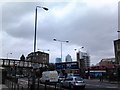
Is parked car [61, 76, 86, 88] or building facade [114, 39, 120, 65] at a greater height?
building facade [114, 39, 120, 65]

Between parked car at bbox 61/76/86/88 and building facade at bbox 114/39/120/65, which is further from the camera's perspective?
building facade at bbox 114/39/120/65

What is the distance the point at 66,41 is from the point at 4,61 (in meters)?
30.9

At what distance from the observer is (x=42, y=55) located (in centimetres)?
16925

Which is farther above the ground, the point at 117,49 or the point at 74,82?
the point at 117,49

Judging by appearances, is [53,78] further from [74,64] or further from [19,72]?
[19,72]

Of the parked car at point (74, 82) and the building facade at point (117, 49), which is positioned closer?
the parked car at point (74, 82)

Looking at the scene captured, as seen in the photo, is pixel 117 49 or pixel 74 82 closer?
pixel 74 82

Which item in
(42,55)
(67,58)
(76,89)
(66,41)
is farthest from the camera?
(42,55)

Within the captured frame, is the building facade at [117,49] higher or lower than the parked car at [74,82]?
higher

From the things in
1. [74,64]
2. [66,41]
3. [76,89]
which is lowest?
[76,89]

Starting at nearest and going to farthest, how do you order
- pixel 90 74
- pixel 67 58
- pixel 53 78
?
pixel 53 78 < pixel 90 74 < pixel 67 58

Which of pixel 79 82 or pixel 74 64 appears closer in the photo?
pixel 79 82

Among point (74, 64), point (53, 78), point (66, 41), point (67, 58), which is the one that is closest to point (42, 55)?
point (67, 58)

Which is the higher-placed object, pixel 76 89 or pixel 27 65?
pixel 27 65
